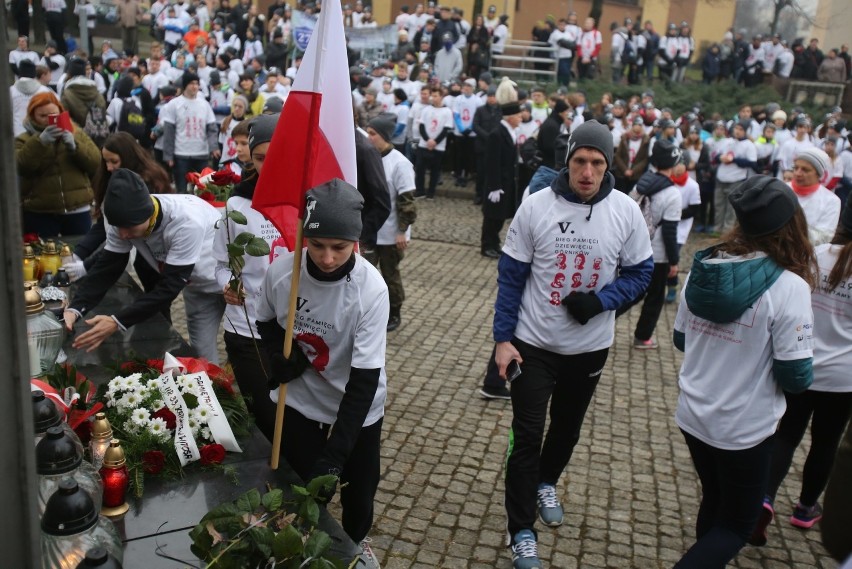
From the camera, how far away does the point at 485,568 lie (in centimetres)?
439

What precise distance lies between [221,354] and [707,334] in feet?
15.3

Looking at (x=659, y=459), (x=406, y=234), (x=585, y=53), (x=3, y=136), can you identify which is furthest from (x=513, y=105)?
(x=585, y=53)

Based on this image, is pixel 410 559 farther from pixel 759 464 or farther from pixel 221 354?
pixel 221 354

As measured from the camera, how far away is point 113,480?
3096 mm

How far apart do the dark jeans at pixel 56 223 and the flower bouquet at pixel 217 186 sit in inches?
79.1

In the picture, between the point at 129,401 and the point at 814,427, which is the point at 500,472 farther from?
the point at 129,401

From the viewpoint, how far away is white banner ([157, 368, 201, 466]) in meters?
3.44

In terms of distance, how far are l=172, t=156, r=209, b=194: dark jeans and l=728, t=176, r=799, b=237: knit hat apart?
36.1 ft

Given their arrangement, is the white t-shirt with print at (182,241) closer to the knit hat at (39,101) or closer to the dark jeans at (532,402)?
the dark jeans at (532,402)

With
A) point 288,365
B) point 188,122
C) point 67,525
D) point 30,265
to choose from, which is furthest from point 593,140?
point 188,122

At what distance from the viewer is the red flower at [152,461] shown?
334 cm

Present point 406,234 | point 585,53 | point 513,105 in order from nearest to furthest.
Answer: point 406,234 < point 513,105 < point 585,53

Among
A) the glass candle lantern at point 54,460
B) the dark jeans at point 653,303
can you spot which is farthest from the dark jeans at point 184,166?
the glass candle lantern at point 54,460

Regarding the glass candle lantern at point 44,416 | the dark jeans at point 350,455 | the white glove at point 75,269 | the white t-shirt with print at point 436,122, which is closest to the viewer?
the glass candle lantern at point 44,416
